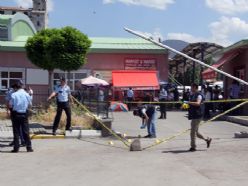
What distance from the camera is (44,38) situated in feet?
91.7

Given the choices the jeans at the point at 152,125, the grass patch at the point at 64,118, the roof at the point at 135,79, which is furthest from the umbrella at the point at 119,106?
the jeans at the point at 152,125

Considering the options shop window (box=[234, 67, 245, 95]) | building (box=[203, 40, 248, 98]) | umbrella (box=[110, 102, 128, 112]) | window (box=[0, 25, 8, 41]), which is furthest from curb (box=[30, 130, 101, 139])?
window (box=[0, 25, 8, 41])

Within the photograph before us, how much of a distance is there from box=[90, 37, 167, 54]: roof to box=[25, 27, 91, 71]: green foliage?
12242 mm

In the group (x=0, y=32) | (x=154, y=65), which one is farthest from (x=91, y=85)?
(x=0, y=32)

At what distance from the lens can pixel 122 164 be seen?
1059cm

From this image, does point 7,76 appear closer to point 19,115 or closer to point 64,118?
point 64,118

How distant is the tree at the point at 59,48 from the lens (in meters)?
27.1

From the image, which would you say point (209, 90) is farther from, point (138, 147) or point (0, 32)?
point (0, 32)

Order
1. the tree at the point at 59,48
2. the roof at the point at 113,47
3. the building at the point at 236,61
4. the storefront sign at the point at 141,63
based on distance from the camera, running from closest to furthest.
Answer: the building at the point at 236,61 → the tree at the point at 59,48 → the roof at the point at 113,47 → the storefront sign at the point at 141,63

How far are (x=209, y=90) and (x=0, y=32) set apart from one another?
2249 cm

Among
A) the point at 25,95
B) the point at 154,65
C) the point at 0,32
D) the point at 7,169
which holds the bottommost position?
the point at 7,169

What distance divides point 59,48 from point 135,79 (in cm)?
1187

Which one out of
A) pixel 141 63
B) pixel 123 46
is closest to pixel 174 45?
pixel 123 46

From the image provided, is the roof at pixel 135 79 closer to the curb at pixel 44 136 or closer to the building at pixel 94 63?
the building at pixel 94 63
